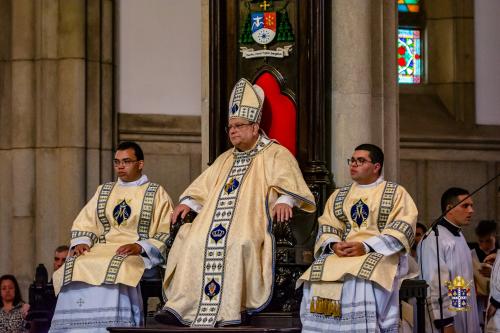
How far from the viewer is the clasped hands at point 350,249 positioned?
529 inches

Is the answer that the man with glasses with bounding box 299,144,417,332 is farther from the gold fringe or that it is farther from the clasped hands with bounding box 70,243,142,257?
the clasped hands with bounding box 70,243,142,257

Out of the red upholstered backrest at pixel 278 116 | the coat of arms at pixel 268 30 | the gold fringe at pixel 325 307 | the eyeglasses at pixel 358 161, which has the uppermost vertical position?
the coat of arms at pixel 268 30

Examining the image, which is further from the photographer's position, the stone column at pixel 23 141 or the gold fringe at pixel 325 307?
the stone column at pixel 23 141

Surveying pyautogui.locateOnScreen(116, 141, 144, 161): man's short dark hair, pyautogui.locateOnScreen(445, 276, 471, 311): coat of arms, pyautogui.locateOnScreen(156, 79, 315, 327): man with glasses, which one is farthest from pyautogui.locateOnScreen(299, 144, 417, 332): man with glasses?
pyautogui.locateOnScreen(116, 141, 144, 161): man's short dark hair

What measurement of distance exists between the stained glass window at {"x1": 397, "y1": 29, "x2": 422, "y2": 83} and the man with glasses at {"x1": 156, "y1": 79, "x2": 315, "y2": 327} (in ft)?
16.4

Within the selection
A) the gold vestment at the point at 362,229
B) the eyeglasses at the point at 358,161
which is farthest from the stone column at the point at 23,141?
the eyeglasses at the point at 358,161

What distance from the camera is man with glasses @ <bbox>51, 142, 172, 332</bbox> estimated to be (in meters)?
14.2

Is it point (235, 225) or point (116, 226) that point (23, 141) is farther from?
point (235, 225)

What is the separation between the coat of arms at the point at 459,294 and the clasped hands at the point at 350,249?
124 cm

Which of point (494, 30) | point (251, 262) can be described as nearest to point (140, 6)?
point (494, 30)

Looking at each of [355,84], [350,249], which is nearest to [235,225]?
[350,249]

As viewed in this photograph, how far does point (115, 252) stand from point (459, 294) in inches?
99.5

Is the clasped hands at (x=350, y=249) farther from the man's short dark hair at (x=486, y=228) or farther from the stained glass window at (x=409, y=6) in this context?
the stained glass window at (x=409, y=6)

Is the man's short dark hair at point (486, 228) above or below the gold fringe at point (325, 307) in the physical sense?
above
